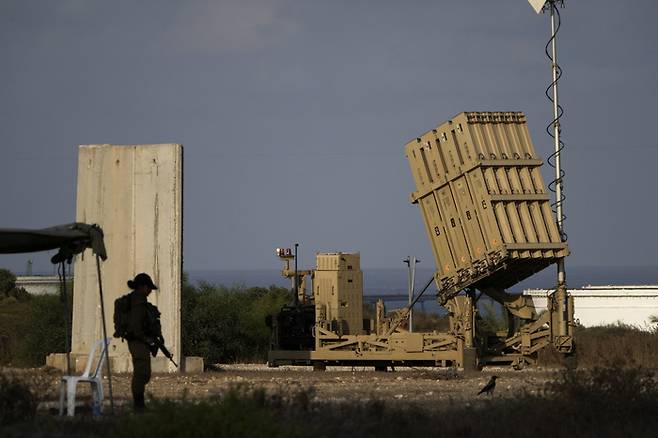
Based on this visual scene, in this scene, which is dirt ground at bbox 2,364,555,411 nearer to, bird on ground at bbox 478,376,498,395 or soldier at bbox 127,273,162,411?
bird on ground at bbox 478,376,498,395

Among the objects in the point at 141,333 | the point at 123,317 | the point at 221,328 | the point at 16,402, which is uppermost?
the point at 221,328

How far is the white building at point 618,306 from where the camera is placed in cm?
4471

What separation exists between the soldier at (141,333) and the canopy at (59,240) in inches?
23.1

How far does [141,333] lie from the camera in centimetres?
1405

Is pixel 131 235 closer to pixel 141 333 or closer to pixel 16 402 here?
pixel 141 333

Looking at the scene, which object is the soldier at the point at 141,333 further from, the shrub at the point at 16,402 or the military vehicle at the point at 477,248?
the military vehicle at the point at 477,248

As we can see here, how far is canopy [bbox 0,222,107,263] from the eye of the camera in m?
13.7

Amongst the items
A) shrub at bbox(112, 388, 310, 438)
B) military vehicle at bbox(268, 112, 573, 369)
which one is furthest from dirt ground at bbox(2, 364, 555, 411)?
shrub at bbox(112, 388, 310, 438)

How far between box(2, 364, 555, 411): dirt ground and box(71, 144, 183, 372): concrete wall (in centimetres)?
106

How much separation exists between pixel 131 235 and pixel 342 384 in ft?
16.8

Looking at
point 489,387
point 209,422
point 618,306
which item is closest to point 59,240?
point 209,422

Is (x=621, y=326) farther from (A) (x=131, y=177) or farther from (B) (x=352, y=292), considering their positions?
(A) (x=131, y=177)

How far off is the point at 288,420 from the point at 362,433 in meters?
0.82

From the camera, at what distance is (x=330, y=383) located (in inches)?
786
